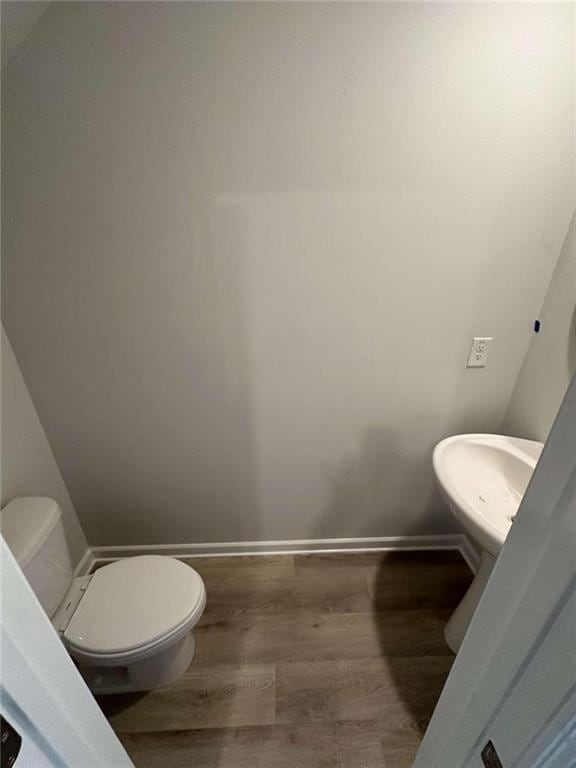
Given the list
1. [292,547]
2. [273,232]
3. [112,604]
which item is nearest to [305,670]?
[292,547]

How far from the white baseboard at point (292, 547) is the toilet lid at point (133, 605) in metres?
0.44

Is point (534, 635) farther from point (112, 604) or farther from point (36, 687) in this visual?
point (112, 604)

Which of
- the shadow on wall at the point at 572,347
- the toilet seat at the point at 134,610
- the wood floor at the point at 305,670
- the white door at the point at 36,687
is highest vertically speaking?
the shadow on wall at the point at 572,347

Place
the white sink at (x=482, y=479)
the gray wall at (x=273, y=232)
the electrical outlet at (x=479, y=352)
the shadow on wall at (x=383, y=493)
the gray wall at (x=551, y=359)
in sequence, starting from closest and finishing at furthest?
the gray wall at (x=273, y=232) → the white sink at (x=482, y=479) → the gray wall at (x=551, y=359) → the electrical outlet at (x=479, y=352) → the shadow on wall at (x=383, y=493)

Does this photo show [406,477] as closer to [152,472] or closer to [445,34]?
[152,472]

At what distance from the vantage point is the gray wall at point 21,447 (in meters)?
1.22

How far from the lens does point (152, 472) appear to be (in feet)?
5.01

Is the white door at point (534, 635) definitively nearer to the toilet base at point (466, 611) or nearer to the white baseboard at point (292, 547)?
the toilet base at point (466, 611)

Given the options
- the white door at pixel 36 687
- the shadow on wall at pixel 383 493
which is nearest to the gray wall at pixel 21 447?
the white door at pixel 36 687

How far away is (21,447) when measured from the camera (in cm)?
129

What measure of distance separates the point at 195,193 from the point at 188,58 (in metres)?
0.32

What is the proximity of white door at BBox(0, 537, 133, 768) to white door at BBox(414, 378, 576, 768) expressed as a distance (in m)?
0.59

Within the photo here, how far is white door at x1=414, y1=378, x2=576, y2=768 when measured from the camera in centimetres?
→ 37

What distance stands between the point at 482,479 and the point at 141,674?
1351 mm
